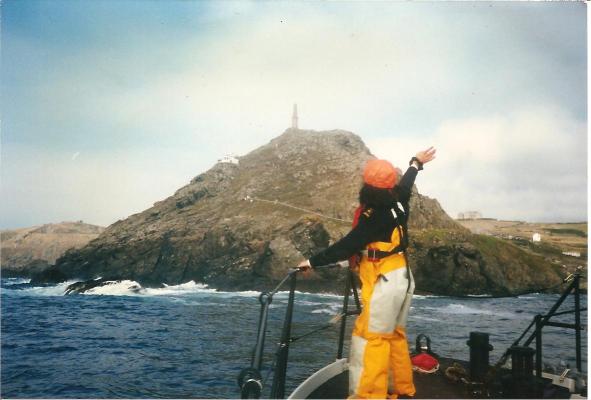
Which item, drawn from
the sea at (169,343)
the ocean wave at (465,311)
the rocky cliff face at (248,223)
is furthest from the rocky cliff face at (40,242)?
the ocean wave at (465,311)

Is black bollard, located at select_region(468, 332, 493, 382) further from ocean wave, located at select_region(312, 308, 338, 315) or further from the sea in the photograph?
ocean wave, located at select_region(312, 308, 338, 315)

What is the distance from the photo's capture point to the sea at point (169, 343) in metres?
11.0

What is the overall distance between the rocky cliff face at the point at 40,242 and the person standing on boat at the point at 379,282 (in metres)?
109

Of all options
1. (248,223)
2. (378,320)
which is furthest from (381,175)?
(248,223)

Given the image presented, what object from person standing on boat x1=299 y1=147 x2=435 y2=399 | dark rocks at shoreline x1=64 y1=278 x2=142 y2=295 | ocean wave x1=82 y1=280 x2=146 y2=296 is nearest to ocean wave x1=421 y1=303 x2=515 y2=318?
ocean wave x1=82 y1=280 x2=146 y2=296

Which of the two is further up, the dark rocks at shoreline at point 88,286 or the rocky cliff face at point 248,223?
the rocky cliff face at point 248,223

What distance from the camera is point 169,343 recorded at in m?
16.4

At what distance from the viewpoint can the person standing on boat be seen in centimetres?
319

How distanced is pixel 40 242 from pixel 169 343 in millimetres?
126176

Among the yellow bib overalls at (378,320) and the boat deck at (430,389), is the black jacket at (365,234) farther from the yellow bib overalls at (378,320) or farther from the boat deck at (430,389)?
the boat deck at (430,389)

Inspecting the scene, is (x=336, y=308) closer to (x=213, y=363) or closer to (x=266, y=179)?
(x=213, y=363)

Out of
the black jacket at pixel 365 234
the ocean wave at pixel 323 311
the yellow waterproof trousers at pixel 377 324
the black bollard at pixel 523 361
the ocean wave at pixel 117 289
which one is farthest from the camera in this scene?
the ocean wave at pixel 117 289

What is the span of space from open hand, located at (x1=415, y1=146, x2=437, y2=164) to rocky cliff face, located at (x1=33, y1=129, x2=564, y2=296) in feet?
120

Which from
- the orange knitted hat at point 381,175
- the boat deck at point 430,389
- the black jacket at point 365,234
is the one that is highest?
the orange knitted hat at point 381,175
